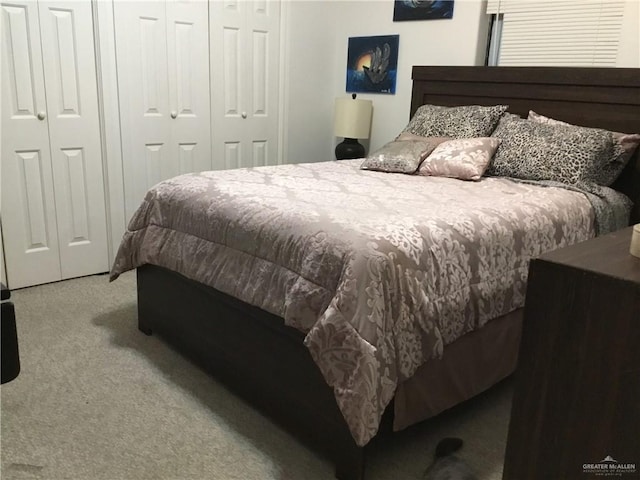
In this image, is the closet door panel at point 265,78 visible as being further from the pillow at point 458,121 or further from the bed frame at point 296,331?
the pillow at point 458,121

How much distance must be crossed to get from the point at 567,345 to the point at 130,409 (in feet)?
4.88

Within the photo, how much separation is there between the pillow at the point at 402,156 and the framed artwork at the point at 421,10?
1019mm

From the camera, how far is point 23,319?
8.86 feet

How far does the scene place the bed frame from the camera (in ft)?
5.74

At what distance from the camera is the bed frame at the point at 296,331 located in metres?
1.75

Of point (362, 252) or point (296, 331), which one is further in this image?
point (296, 331)

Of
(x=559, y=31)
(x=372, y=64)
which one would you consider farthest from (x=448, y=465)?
(x=372, y=64)

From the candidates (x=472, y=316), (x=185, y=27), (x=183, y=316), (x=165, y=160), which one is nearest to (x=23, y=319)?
(x=183, y=316)

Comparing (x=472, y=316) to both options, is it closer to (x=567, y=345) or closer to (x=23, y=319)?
(x=567, y=345)

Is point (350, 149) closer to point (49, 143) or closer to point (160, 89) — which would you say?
point (160, 89)

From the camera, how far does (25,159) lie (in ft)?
9.76

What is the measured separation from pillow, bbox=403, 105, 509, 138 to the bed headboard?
0.39 ft

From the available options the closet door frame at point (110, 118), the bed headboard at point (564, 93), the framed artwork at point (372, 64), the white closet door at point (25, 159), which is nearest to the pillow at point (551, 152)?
the bed headboard at point (564, 93)

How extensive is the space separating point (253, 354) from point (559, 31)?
7.86ft
